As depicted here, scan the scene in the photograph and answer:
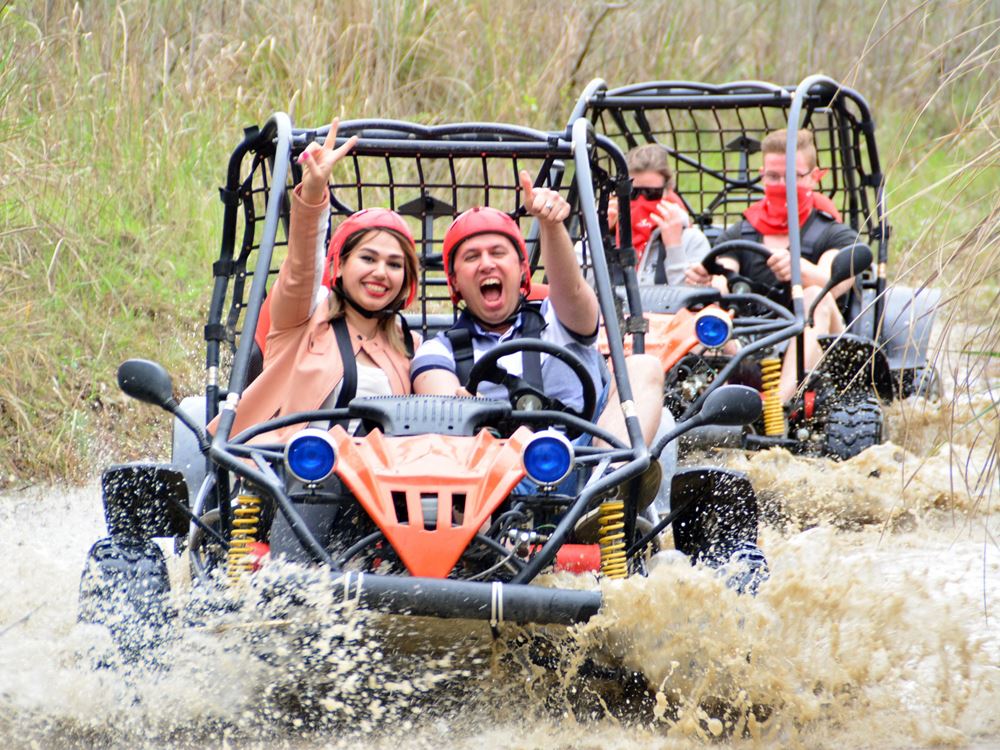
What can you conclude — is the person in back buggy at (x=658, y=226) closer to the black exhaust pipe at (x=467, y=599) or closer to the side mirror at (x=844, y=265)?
the side mirror at (x=844, y=265)

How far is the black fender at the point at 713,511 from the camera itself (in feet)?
14.6

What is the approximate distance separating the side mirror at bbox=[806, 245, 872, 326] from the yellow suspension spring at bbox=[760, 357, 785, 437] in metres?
0.27

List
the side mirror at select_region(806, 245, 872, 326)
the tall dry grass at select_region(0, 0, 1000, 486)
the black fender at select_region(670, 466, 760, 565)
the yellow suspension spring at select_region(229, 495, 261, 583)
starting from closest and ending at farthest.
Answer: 1. the yellow suspension spring at select_region(229, 495, 261, 583)
2. the black fender at select_region(670, 466, 760, 565)
3. the tall dry grass at select_region(0, 0, 1000, 486)
4. the side mirror at select_region(806, 245, 872, 326)

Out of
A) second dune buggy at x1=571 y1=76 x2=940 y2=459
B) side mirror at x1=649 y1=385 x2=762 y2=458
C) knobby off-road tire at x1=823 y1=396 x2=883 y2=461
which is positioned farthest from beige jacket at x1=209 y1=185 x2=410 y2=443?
knobby off-road tire at x1=823 y1=396 x2=883 y2=461

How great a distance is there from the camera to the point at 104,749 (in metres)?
3.62

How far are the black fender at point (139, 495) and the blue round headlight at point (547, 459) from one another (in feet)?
3.61

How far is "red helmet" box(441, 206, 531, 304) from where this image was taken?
4.77 meters

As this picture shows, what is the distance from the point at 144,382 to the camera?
4164 millimetres

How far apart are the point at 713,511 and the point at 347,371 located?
3.93 ft

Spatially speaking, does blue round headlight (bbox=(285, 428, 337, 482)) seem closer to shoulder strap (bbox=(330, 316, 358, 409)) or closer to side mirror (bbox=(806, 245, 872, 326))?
shoulder strap (bbox=(330, 316, 358, 409))

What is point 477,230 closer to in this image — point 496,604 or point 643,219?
point 496,604

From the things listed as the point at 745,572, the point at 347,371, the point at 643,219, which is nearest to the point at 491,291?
the point at 347,371

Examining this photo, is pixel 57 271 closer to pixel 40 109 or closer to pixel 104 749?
pixel 40 109

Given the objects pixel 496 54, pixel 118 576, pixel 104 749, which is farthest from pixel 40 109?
pixel 104 749
